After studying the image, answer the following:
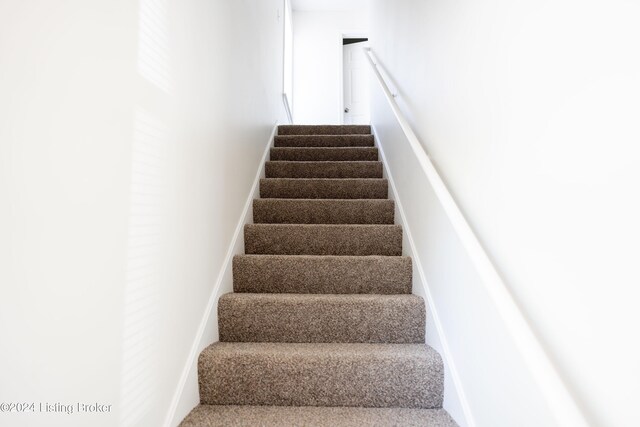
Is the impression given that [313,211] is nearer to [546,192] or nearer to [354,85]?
[546,192]

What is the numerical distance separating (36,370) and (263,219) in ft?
6.03

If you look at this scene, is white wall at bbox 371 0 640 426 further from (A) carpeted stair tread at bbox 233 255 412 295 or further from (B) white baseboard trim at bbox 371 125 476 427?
(A) carpeted stair tread at bbox 233 255 412 295

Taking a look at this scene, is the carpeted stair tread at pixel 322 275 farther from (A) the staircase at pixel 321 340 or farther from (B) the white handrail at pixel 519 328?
(B) the white handrail at pixel 519 328

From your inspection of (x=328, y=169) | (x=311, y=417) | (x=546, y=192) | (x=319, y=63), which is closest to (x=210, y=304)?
(x=311, y=417)

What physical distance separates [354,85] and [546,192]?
5745 millimetres

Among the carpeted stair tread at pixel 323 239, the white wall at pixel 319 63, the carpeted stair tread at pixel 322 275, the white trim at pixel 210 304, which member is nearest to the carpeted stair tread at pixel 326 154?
the white trim at pixel 210 304

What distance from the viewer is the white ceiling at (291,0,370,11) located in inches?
236

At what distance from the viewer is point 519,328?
95cm

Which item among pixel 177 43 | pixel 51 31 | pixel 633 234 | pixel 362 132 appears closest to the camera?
pixel 633 234

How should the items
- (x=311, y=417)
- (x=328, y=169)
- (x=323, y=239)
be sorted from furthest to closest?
(x=328, y=169) → (x=323, y=239) → (x=311, y=417)

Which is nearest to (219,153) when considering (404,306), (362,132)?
(404,306)

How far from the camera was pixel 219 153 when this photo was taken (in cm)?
182

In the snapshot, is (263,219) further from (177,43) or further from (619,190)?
(619,190)

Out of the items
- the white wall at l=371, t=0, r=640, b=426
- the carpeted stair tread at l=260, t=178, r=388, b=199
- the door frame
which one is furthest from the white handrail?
the door frame
